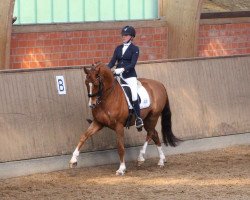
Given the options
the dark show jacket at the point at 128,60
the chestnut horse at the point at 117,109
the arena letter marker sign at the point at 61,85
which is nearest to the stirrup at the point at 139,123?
the chestnut horse at the point at 117,109

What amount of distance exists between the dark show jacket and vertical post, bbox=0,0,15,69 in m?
2.66

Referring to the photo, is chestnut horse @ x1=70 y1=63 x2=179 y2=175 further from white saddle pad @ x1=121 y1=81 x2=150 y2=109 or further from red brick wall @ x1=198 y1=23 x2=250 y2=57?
red brick wall @ x1=198 y1=23 x2=250 y2=57

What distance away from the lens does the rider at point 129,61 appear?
1563 centimetres

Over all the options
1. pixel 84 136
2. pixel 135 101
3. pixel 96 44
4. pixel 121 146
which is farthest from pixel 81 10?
pixel 84 136

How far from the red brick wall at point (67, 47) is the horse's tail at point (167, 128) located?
135 inches

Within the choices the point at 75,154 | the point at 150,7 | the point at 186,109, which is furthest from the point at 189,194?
the point at 150,7

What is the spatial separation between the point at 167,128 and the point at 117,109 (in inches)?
64.5

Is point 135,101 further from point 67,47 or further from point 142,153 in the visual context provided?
point 67,47

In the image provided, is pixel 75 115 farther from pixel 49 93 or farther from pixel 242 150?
pixel 242 150

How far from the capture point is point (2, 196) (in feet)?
44.5

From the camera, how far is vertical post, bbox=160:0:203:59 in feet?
67.5

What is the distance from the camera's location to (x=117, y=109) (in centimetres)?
1554

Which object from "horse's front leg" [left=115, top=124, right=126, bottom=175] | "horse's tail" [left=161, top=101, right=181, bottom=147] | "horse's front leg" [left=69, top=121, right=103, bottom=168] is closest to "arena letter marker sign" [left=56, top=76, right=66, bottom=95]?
"horse's front leg" [left=69, top=121, right=103, bottom=168]

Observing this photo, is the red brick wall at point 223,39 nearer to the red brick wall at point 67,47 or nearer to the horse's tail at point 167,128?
the red brick wall at point 67,47
